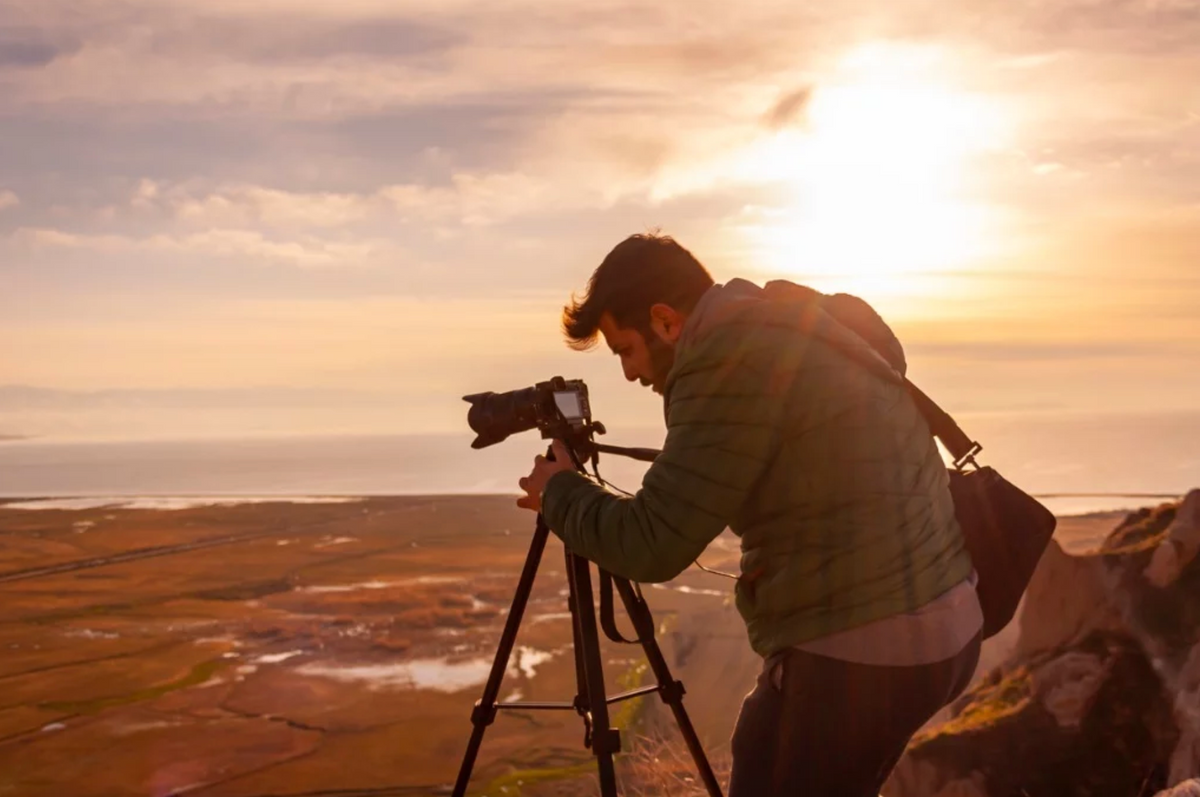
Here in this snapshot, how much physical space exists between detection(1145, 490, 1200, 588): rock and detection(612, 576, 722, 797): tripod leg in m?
3.22

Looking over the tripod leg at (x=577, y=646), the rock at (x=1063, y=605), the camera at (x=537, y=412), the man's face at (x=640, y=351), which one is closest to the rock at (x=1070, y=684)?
the rock at (x=1063, y=605)

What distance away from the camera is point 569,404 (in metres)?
3.24

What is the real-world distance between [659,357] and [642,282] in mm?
177

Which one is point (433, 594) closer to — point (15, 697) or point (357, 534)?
point (15, 697)

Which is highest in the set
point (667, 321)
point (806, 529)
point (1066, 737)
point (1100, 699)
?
point (667, 321)

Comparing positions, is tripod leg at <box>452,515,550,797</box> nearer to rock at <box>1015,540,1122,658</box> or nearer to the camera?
the camera

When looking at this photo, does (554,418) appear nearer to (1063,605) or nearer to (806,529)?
(806,529)

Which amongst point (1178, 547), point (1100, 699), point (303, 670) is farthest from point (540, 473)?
point (303, 670)

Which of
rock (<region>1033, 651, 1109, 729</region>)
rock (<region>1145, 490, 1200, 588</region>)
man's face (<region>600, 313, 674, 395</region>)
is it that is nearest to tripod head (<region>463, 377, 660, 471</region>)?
man's face (<region>600, 313, 674, 395</region>)

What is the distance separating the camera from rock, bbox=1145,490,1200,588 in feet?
17.8

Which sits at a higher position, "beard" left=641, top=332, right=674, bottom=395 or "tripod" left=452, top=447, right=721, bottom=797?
"beard" left=641, top=332, right=674, bottom=395

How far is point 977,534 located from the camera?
2672 millimetres

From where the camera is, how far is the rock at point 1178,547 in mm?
5418

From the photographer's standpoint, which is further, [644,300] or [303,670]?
[303,670]
